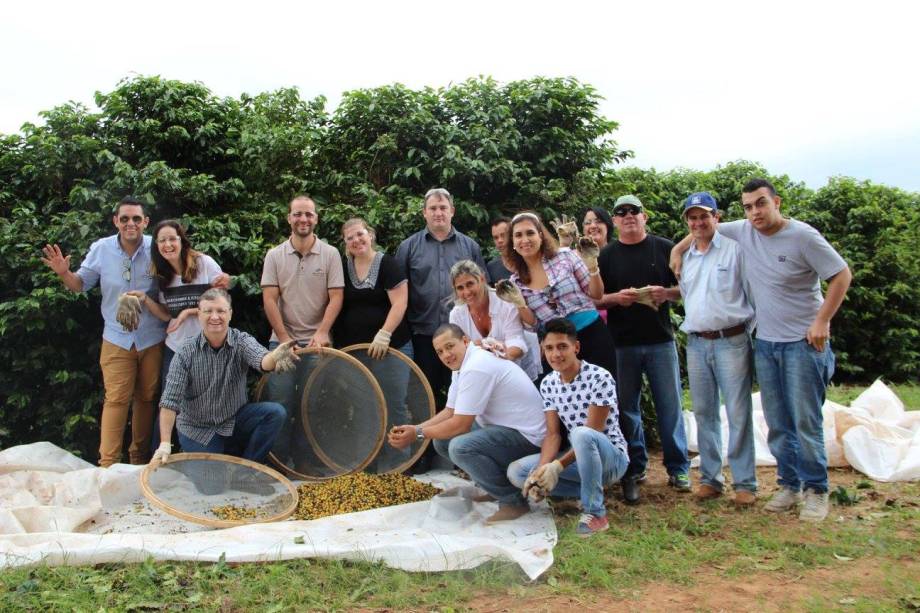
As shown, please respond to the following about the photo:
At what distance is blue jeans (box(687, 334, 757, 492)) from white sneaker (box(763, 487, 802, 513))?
134 mm

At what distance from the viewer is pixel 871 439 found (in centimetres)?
504

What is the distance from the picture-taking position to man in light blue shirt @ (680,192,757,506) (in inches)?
162

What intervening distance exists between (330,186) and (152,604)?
384 centimetres

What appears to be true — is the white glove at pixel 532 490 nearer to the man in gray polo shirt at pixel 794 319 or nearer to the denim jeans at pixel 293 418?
the man in gray polo shirt at pixel 794 319

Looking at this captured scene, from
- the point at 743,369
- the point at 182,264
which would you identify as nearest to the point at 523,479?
the point at 743,369

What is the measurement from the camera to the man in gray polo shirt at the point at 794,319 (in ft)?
12.6

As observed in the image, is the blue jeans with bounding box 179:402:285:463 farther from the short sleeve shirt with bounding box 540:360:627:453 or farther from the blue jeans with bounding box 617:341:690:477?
the blue jeans with bounding box 617:341:690:477

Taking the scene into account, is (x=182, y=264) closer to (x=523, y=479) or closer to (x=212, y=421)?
(x=212, y=421)

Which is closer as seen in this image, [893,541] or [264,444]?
[893,541]

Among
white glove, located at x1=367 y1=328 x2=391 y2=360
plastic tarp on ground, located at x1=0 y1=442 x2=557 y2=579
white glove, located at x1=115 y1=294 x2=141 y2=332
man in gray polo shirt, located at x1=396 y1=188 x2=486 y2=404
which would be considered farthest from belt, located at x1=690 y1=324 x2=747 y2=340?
white glove, located at x1=115 y1=294 x2=141 y2=332

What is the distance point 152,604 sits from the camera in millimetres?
2867

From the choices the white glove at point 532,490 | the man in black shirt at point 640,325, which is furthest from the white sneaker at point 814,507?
the white glove at point 532,490

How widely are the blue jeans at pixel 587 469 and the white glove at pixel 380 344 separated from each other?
1246 millimetres

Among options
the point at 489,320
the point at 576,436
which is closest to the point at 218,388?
the point at 489,320
